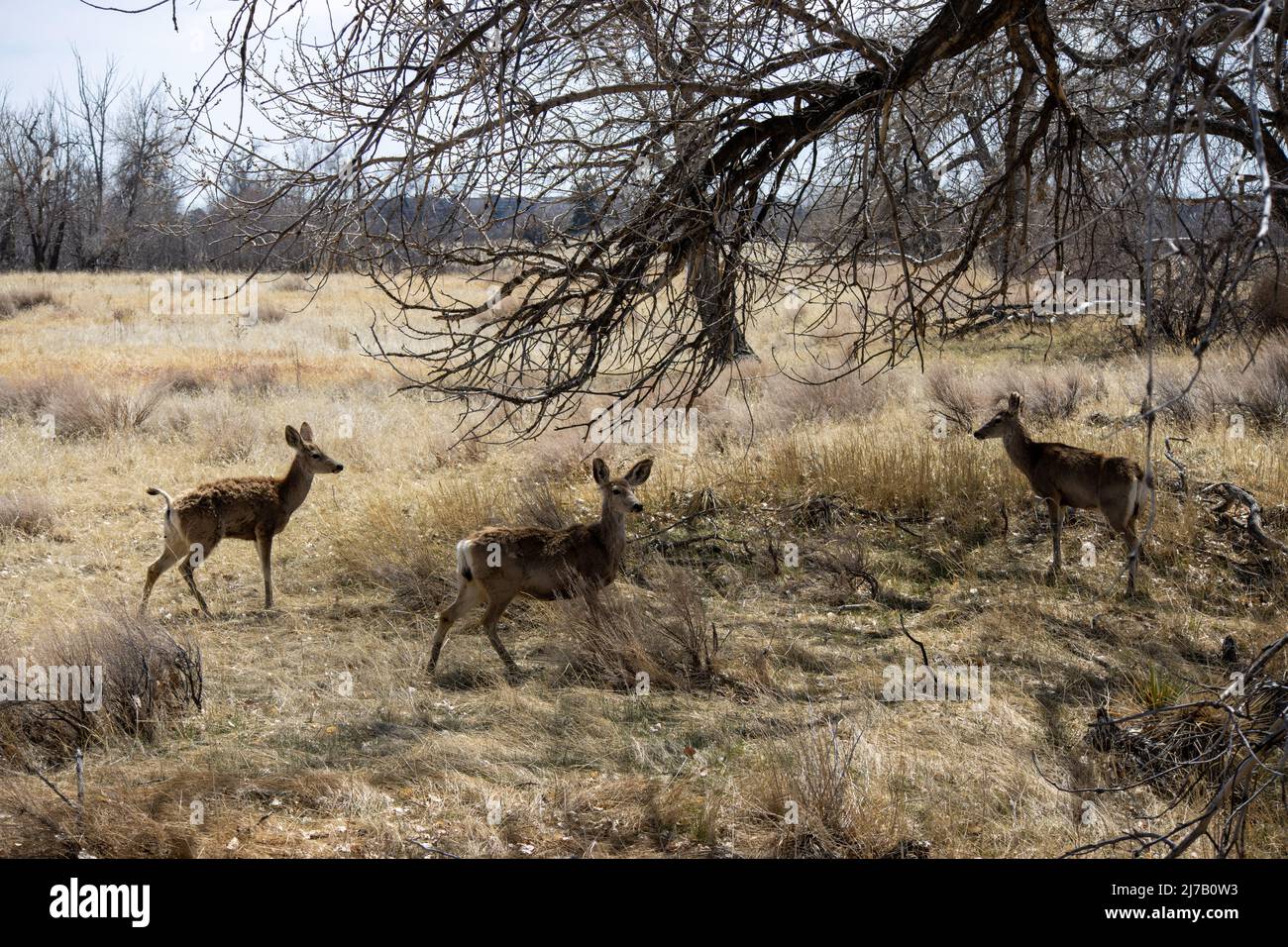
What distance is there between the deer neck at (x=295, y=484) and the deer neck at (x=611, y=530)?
9.20 ft

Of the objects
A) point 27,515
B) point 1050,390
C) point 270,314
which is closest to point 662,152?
point 27,515

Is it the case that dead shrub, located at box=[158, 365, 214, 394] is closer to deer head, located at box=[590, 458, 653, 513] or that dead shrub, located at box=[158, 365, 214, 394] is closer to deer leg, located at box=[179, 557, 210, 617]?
deer leg, located at box=[179, 557, 210, 617]

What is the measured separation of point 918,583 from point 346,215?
5180mm

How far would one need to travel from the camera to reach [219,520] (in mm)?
8281

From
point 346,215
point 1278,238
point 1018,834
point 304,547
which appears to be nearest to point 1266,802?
point 1018,834

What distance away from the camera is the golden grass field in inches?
193

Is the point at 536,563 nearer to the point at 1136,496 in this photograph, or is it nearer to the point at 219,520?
the point at 219,520

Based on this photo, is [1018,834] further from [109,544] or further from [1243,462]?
[109,544]

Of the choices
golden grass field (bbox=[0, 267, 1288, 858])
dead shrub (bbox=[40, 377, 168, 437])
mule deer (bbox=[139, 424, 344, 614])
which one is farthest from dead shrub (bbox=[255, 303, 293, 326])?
mule deer (bbox=[139, 424, 344, 614])

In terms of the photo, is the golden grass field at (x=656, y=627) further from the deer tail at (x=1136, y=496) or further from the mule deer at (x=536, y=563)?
the deer tail at (x=1136, y=496)

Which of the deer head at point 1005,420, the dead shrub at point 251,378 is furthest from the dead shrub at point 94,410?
the deer head at point 1005,420

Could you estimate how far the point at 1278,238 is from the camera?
43.6 feet

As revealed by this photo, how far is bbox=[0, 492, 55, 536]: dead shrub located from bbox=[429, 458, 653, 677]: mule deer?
458 cm

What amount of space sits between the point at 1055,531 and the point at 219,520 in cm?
636
